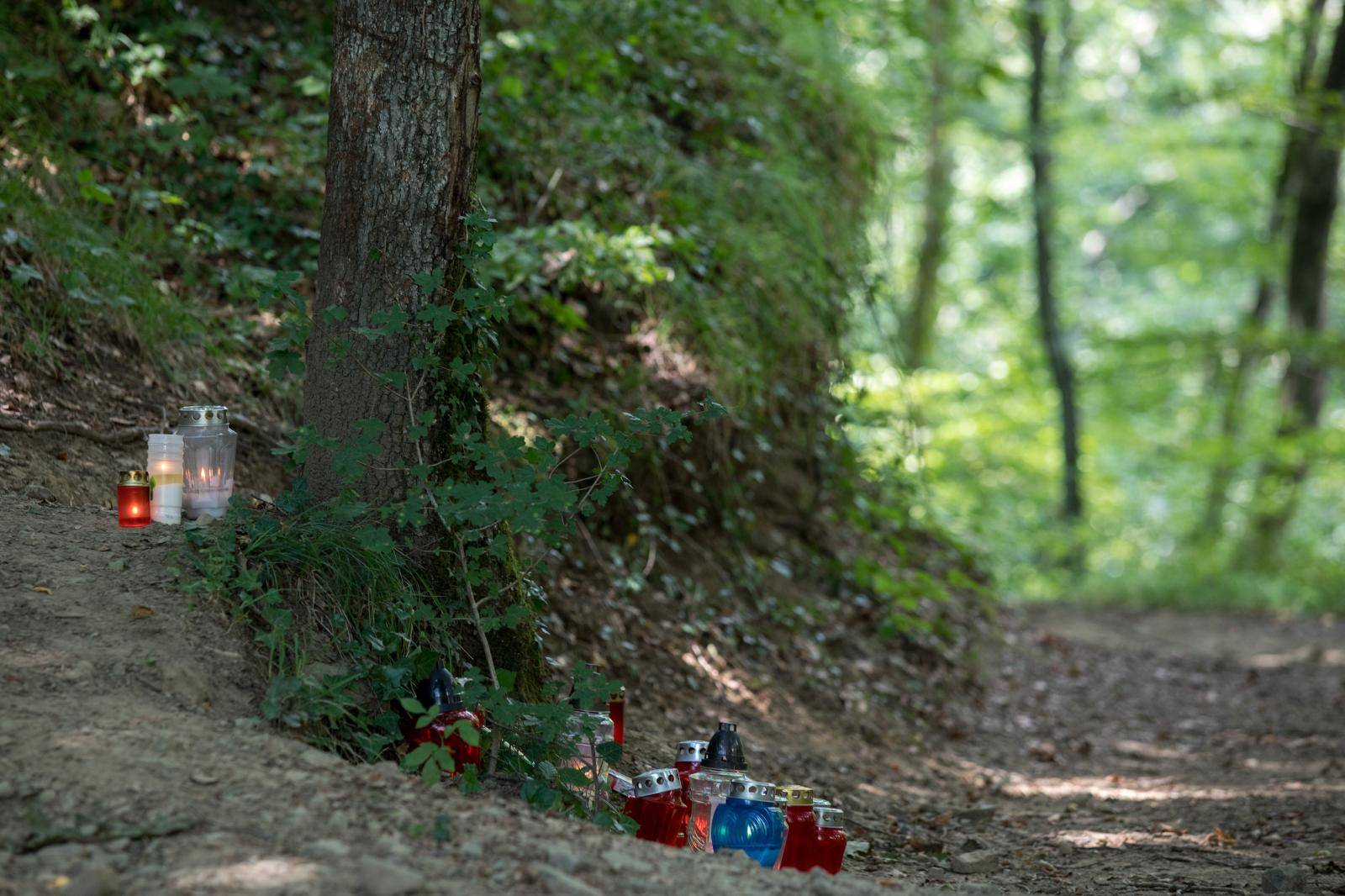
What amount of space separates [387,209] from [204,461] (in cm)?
92

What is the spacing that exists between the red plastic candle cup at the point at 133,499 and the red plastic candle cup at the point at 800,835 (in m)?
1.94

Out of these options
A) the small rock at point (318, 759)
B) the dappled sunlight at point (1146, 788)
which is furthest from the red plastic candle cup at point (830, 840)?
the dappled sunlight at point (1146, 788)

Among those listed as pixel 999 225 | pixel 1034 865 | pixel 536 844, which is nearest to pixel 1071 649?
pixel 1034 865

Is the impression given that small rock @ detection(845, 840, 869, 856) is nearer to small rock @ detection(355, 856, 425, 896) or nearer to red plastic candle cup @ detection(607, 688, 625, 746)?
red plastic candle cup @ detection(607, 688, 625, 746)

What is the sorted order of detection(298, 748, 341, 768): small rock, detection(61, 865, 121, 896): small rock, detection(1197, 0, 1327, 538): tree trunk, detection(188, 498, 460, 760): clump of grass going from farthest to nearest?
detection(1197, 0, 1327, 538): tree trunk
detection(188, 498, 460, 760): clump of grass
detection(298, 748, 341, 768): small rock
detection(61, 865, 121, 896): small rock

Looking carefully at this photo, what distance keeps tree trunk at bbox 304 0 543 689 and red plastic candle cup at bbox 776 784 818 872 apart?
100 centimetres

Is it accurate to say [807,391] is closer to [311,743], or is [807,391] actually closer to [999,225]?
[311,743]

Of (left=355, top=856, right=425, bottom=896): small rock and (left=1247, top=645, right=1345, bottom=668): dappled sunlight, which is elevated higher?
(left=355, top=856, right=425, bottom=896): small rock

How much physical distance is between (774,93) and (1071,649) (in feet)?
15.6

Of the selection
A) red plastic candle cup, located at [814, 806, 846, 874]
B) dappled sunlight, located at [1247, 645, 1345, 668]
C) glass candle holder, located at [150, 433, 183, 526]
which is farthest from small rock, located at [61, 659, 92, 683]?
dappled sunlight, located at [1247, 645, 1345, 668]

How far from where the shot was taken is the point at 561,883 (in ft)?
7.20

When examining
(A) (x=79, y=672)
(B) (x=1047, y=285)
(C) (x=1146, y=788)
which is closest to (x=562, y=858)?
(A) (x=79, y=672)

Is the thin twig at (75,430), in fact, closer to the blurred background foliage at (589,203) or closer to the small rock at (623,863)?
the blurred background foliage at (589,203)

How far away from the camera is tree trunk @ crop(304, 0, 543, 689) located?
3.18m
